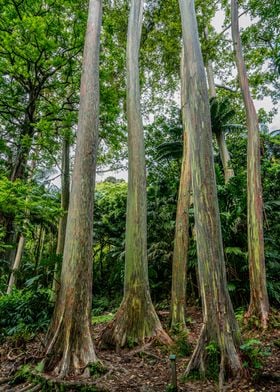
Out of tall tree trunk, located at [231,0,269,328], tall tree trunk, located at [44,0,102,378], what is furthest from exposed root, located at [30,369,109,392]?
tall tree trunk, located at [231,0,269,328]

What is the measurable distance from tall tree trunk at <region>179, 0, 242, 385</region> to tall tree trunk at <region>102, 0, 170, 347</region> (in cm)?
167

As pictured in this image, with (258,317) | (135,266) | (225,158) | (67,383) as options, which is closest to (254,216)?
(258,317)

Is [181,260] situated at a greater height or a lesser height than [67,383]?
greater

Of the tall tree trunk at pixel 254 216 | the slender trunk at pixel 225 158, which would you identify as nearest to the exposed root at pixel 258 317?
the tall tree trunk at pixel 254 216

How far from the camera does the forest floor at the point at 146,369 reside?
3.26m

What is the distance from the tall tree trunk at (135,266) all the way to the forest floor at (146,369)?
0.27m

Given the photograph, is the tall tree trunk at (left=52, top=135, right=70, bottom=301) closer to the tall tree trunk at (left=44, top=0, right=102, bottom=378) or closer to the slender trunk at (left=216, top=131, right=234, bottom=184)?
the tall tree trunk at (left=44, top=0, right=102, bottom=378)

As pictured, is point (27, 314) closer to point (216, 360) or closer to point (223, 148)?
point (216, 360)

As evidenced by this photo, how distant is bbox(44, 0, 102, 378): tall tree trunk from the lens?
390 cm

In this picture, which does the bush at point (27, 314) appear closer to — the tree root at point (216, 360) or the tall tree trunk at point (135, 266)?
the tall tree trunk at point (135, 266)

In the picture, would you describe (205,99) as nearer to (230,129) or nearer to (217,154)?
(230,129)

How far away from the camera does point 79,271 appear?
429cm

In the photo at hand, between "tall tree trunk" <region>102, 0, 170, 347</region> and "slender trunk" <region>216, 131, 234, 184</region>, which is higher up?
"slender trunk" <region>216, 131, 234, 184</region>

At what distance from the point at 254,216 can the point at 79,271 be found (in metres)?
4.45
